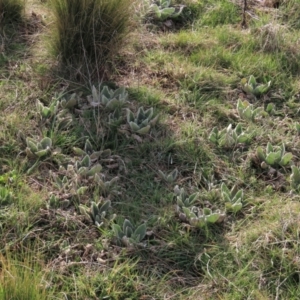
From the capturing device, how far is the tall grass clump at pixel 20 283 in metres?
2.38

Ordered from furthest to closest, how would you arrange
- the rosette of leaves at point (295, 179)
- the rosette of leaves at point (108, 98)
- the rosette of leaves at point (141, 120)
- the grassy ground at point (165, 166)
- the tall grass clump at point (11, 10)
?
the tall grass clump at point (11, 10)
the rosette of leaves at point (108, 98)
the rosette of leaves at point (141, 120)
the rosette of leaves at point (295, 179)
the grassy ground at point (165, 166)

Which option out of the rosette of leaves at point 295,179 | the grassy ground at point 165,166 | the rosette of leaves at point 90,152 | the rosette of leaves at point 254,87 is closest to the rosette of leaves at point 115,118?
the grassy ground at point 165,166

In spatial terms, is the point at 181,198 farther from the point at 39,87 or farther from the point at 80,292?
the point at 39,87

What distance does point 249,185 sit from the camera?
344 cm

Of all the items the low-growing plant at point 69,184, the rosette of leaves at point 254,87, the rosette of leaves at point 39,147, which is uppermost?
the rosette of leaves at point 254,87

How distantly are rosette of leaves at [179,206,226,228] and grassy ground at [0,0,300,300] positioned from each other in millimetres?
34

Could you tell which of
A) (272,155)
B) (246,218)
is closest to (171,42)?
(272,155)

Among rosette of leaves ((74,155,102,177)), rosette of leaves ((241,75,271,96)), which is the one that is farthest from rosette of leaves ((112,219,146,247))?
rosette of leaves ((241,75,271,96))

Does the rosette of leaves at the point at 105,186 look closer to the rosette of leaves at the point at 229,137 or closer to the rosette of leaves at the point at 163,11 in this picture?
the rosette of leaves at the point at 229,137

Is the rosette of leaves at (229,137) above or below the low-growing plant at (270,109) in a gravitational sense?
below

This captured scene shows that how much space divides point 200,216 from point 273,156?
0.69 m

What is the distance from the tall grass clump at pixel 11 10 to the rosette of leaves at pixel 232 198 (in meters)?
2.22

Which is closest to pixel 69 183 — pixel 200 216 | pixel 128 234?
pixel 128 234

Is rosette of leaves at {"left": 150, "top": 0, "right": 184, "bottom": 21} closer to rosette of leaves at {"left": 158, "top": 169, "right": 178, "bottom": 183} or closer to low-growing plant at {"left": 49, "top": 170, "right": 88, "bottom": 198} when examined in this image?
rosette of leaves at {"left": 158, "top": 169, "right": 178, "bottom": 183}
